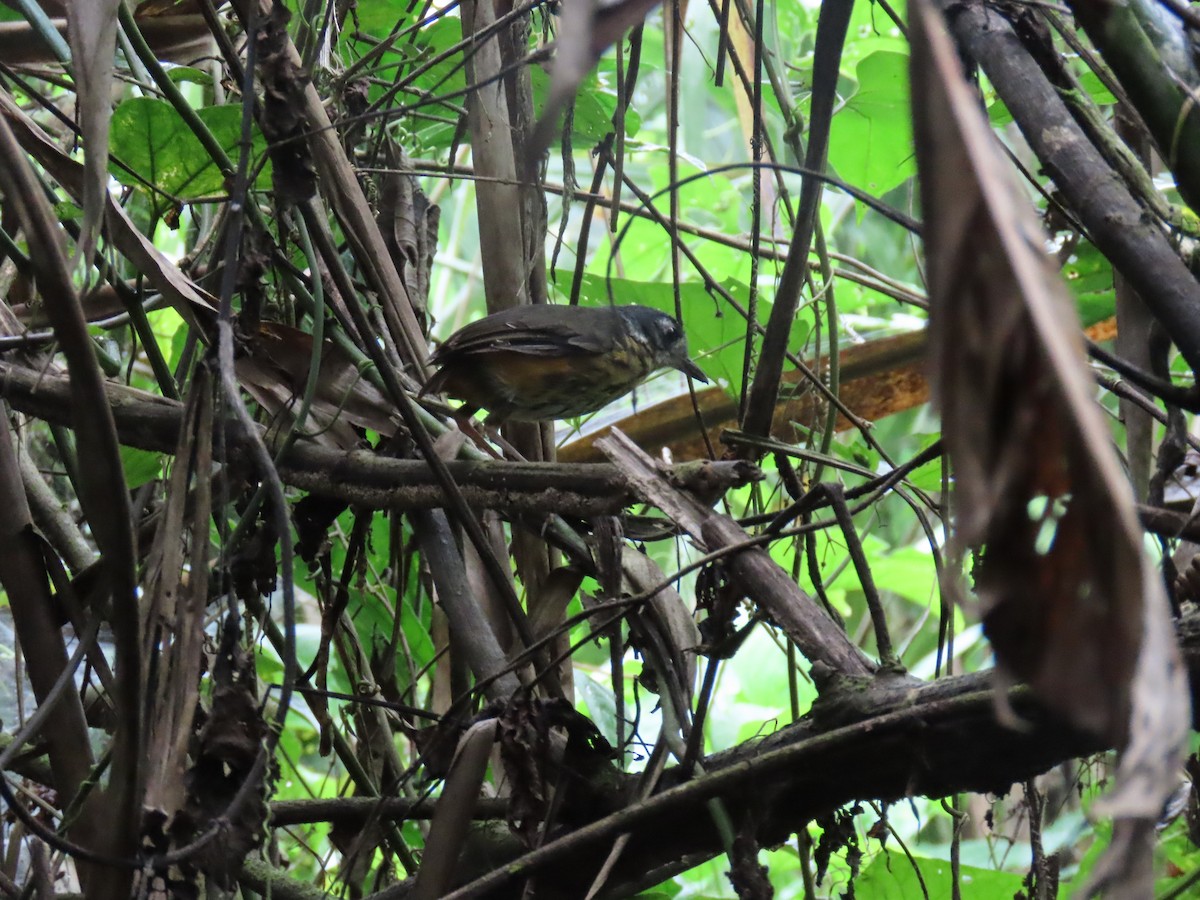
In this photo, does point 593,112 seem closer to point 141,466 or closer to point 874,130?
point 874,130

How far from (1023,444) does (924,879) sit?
70.5 inches

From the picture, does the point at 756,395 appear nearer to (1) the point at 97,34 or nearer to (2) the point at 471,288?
(1) the point at 97,34

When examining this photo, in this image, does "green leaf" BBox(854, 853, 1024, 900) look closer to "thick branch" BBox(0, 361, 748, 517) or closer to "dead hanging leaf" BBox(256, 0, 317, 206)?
"thick branch" BBox(0, 361, 748, 517)

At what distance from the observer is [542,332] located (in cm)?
262

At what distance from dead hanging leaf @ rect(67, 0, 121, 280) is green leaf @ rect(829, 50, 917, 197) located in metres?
1.95

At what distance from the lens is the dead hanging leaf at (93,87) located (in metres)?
1.07

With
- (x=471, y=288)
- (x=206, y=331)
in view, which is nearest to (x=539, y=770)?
(x=206, y=331)

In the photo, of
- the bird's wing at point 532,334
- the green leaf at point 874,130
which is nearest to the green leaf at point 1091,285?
the green leaf at point 874,130

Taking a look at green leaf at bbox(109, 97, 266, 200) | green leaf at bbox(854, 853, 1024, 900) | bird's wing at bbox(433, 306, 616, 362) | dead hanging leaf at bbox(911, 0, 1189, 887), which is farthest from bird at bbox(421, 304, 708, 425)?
dead hanging leaf at bbox(911, 0, 1189, 887)

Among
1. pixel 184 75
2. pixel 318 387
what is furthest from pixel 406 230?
pixel 318 387

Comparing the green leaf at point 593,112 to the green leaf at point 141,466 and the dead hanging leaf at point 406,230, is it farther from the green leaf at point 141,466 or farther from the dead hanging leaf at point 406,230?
the green leaf at point 141,466

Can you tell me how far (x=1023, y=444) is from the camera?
18.4 inches

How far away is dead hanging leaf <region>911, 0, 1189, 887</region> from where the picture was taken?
17.7 inches

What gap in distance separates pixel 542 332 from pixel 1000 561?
218 cm
